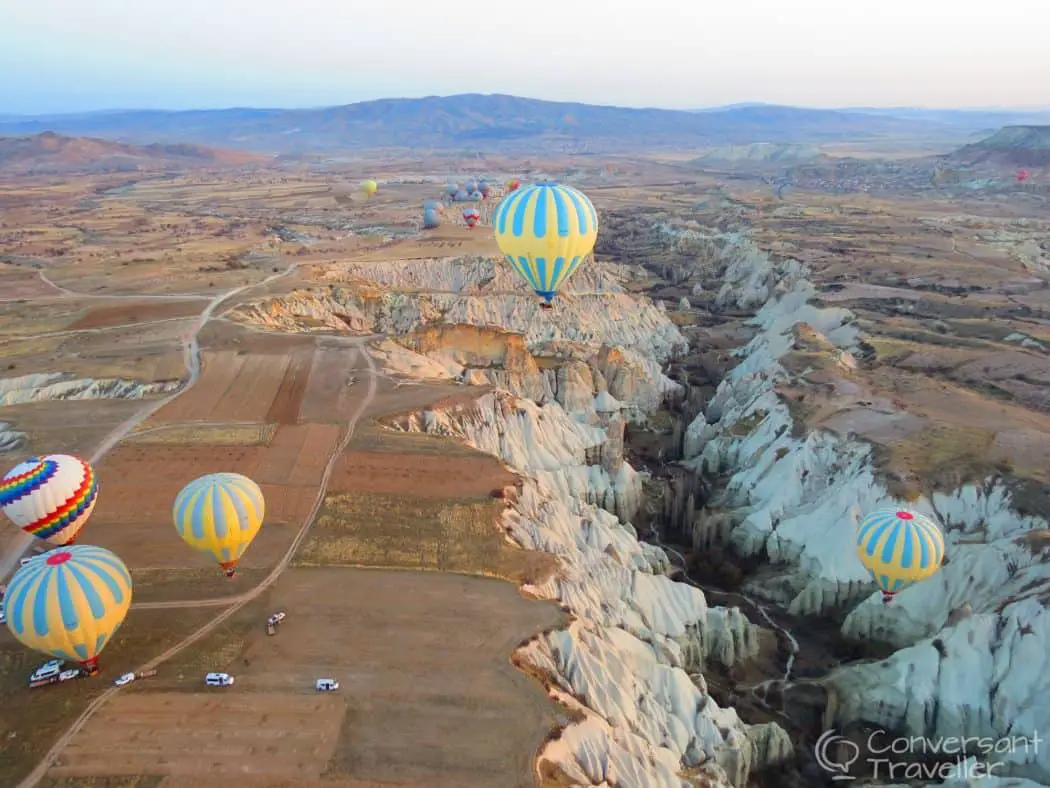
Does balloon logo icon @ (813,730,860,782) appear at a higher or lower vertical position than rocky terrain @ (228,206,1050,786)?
lower

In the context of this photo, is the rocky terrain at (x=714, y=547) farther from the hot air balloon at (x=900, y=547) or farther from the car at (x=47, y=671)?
the car at (x=47, y=671)

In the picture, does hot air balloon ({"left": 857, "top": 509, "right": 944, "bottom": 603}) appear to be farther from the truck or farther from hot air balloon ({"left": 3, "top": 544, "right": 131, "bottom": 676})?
the truck

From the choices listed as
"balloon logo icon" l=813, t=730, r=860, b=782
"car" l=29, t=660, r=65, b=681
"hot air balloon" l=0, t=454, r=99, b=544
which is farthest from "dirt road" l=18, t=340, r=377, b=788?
"balloon logo icon" l=813, t=730, r=860, b=782

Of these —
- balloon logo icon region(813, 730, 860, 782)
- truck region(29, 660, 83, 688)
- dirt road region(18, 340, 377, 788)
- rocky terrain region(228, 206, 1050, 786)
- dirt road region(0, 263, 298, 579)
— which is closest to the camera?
dirt road region(18, 340, 377, 788)

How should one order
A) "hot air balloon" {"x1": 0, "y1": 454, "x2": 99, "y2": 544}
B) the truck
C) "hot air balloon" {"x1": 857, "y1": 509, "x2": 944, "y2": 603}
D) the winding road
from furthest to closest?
1. "hot air balloon" {"x1": 857, "y1": 509, "x2": 944, "y2": 603}
2. "hot air balloon" {"x1": 0, "y1": 454, "x2": 99, "y2": 544}
3. the truck
4. the winding road

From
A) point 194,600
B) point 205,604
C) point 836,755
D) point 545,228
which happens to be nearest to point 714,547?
point 836,755

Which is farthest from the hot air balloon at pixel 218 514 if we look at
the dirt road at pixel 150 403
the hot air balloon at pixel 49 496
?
the dirt road at pixel 150 403
